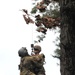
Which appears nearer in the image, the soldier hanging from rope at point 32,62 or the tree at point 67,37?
the tree at point 67,37

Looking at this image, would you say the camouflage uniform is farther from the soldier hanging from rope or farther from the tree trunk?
the tree trunk

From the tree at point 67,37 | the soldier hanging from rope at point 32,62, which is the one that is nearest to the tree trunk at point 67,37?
the tree at point 67,37

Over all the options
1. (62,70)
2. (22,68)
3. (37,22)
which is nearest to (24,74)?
(22,68)

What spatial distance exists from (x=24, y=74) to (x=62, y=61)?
292 centimetres

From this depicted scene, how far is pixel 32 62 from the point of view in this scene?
48.9 ft

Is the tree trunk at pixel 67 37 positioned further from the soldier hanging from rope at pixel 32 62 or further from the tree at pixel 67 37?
the soldier hanging from rope at pixel 32 62

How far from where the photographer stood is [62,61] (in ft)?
39.9

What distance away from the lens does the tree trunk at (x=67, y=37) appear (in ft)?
39.7

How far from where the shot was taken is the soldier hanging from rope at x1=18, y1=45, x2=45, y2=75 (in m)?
14.8

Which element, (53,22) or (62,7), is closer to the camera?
(62,7)

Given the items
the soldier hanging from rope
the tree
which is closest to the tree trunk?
the tree

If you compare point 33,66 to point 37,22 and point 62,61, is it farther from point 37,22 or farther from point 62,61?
point 62,61

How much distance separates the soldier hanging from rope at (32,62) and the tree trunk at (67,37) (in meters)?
2.48

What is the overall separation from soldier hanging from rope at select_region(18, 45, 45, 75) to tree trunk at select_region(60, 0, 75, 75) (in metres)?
2.48
